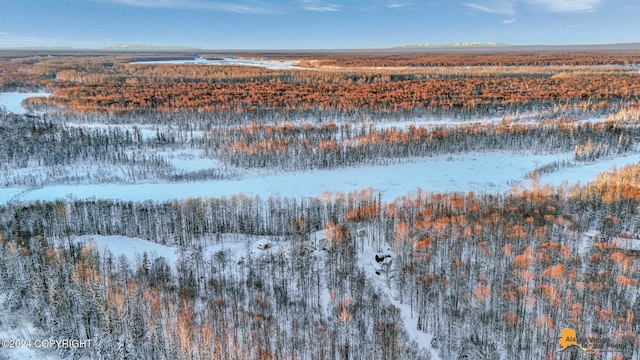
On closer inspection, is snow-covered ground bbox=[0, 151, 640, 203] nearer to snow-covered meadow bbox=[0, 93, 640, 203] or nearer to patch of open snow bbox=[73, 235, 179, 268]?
snow-covered meadow bbox=[0, 93, 640, 203]

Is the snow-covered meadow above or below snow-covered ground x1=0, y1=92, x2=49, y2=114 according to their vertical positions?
below

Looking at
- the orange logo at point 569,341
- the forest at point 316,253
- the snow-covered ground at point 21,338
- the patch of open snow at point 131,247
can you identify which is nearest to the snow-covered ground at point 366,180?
the forest at point 316,253

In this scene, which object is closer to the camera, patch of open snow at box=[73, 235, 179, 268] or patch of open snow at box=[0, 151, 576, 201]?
patch of open snow at box=[73, 235, 179, 268]

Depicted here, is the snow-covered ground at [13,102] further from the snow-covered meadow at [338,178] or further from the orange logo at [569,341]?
the orange logo at [569,341]

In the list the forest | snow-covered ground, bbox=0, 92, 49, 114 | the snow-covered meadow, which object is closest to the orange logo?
the forest

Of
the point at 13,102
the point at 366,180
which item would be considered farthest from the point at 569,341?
the point at 13,102
